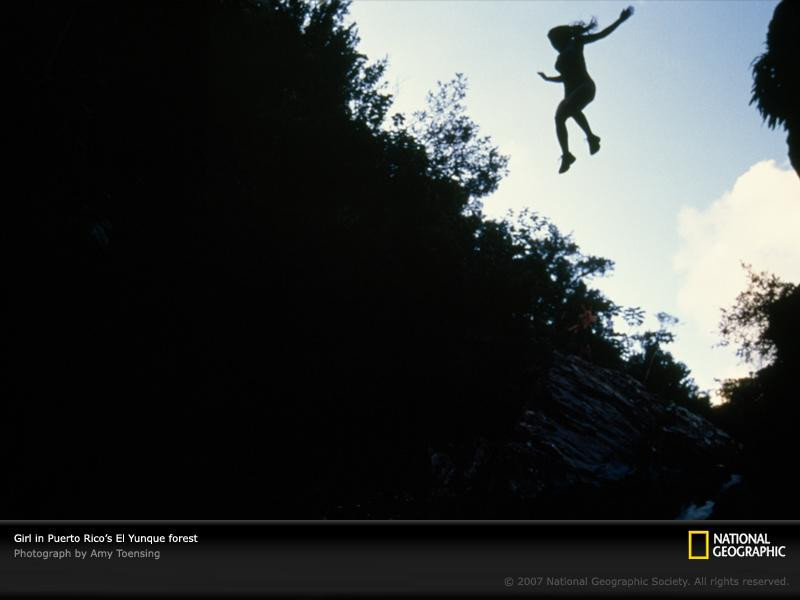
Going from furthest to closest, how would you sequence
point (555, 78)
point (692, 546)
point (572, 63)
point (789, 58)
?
point (555, 78), point (572, 63), point (789, 58), point (692, 546)

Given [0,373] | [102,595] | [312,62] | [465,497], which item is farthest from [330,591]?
[312,62]

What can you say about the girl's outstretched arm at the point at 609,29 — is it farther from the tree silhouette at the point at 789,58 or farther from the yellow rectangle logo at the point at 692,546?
the yellow rectangle logo at the point at 692,546

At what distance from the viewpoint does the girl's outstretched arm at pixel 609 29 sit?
11.8 feet

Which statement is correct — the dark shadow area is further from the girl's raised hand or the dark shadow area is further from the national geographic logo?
the girl's raised hand

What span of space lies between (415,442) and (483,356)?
3.53m

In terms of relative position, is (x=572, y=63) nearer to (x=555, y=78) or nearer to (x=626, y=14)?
(x=555, y=78)

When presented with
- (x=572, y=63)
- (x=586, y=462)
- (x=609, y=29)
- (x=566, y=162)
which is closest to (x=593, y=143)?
(x=566, y=162)

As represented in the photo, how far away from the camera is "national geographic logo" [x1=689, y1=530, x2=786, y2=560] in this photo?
7.87ft

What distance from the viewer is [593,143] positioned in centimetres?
457

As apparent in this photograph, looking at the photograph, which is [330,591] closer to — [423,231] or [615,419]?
[615,419]

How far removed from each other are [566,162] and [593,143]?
44 cm

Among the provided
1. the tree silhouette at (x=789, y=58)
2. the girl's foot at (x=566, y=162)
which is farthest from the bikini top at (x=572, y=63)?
the tree silhouette at (x=789, y=58)

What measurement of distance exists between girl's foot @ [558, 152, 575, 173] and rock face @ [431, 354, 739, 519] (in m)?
3.49

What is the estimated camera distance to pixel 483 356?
1074 centimetres
